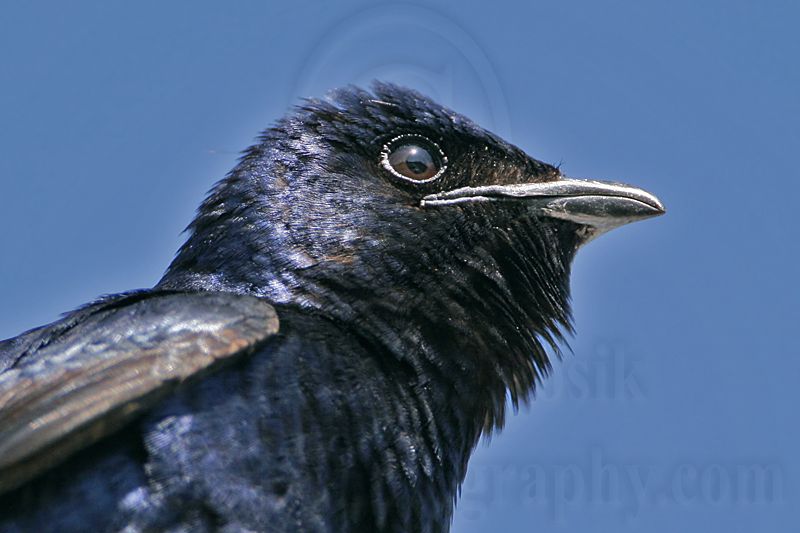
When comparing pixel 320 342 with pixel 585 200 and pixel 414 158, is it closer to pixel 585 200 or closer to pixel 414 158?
pixel 414 158

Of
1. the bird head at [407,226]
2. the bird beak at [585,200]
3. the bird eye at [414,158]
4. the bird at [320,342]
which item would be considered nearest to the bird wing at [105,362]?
the bird at [320,342]

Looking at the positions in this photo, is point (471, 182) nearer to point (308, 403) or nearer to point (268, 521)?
point (308, 403)

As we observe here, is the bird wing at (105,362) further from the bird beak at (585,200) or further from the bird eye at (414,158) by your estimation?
the bird beak at (585,200)

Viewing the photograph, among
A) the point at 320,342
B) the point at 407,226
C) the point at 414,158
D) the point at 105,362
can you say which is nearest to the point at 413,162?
the point at 414,158

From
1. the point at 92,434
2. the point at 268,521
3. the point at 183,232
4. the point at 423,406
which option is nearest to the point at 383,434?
the point at 423,406

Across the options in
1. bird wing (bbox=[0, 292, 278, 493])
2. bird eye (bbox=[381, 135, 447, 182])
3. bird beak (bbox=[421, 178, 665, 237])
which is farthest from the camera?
bird beak (bbox=[421, 178, 665, 237])

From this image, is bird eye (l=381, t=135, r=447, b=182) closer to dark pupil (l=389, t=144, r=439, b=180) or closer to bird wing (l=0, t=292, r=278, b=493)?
dark pupil (l=389, t=144, r=439, b=180)

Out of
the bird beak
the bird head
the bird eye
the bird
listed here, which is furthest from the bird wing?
the bird beak
